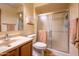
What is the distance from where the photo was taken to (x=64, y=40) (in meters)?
1.62

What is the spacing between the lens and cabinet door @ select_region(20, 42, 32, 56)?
1560mm

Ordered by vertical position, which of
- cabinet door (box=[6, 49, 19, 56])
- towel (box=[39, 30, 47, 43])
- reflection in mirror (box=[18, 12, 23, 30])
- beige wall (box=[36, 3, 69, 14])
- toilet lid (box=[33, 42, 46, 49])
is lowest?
cabinet door (box=[6, 49, 19, 56])

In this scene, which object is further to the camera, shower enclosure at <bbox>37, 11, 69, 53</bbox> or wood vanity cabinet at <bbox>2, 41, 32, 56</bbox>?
shower enclosure at <bbox>37, 11, 69, 53</bbox>

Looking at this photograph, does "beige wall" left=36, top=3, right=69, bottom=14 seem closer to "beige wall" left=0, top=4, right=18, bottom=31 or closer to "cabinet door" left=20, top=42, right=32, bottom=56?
"beige wall" left=0, top=4, right=18, bottom=31

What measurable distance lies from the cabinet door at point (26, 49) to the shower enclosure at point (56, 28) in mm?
271

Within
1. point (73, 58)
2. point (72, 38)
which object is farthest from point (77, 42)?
point (73, 58)

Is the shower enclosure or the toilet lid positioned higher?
the shower enclosure

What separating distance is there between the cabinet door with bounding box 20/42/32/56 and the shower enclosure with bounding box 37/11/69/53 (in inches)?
10.7

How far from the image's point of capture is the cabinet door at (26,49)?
1.56 metres

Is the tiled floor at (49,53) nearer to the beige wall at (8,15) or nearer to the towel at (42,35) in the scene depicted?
the towel at (42,35)

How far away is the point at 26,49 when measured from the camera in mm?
1621

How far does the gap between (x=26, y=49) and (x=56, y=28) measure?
21.3 inches

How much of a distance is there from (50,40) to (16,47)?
1.70 ft

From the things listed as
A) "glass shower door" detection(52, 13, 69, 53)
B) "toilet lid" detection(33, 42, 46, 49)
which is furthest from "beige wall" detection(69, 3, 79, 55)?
"toilet lid" detection(33, 42, 46, 49)
